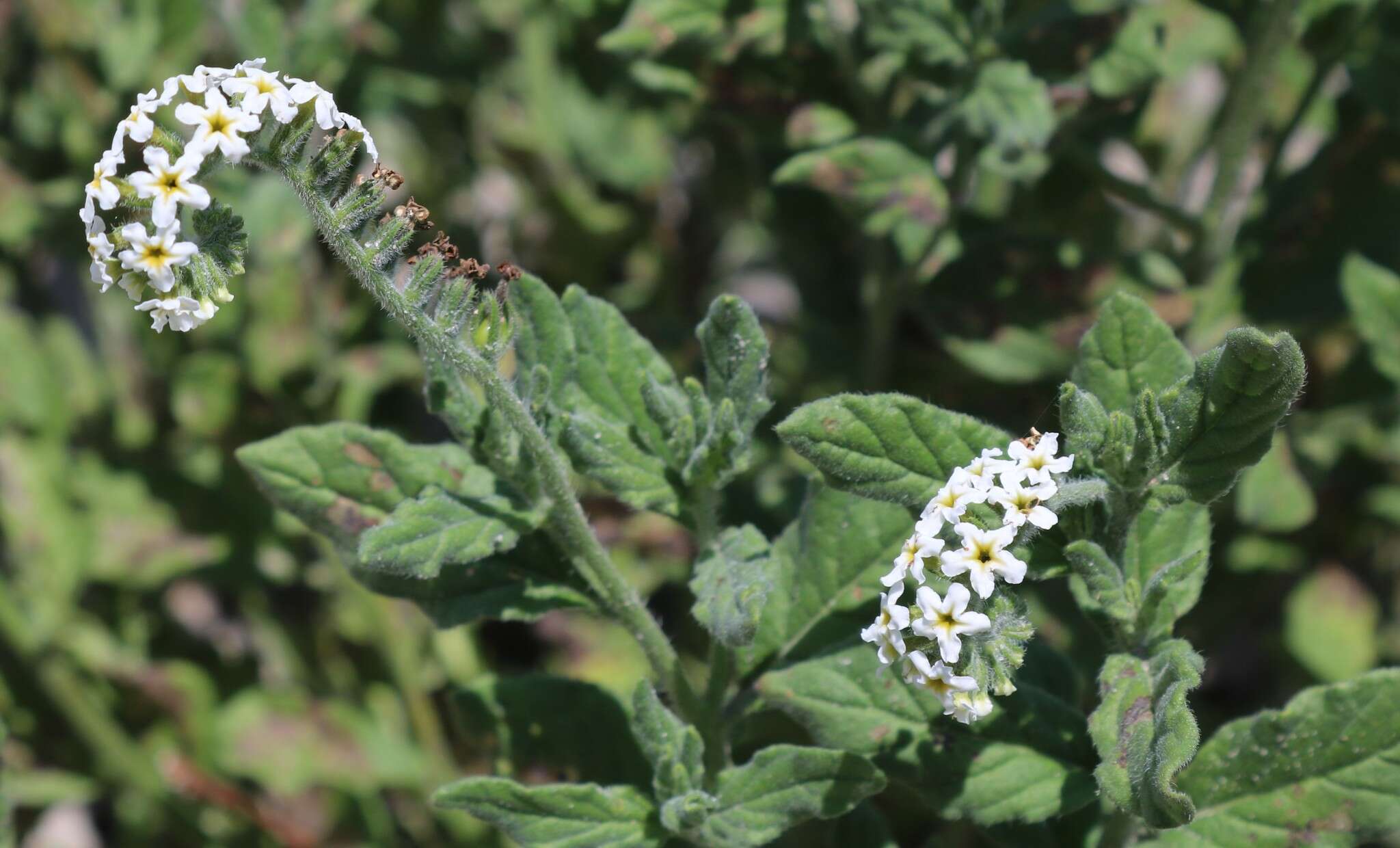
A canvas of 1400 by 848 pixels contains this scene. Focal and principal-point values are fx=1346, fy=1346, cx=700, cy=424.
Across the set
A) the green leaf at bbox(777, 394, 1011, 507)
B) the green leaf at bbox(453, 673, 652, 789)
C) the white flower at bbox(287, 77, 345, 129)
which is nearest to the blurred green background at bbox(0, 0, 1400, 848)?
the green leaf at bbox(453, 673, 652, 789)

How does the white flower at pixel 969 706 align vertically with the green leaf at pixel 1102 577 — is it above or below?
below

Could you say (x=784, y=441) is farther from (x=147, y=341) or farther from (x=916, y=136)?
(x=147, y=341)

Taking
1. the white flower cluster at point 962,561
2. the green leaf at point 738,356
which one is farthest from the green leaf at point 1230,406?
the green leaf at point 738,356

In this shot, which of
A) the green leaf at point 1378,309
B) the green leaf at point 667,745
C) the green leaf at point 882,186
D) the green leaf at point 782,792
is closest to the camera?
the green leaf at point 782,792

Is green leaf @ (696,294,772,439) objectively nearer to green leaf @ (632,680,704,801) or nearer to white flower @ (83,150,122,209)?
green leaf @ (632,680,704,801)

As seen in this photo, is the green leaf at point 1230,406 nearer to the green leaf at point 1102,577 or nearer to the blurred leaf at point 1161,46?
the green leaf at point 1102,577

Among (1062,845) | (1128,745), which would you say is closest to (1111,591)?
(1128,745)
